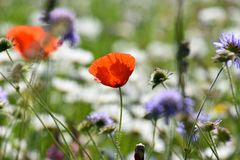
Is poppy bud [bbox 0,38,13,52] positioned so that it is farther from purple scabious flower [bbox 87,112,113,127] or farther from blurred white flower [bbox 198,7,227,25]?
blurred white flower [bbox 198,7,227,25]

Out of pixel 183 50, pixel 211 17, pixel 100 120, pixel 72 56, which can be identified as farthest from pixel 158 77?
pixel 211 17

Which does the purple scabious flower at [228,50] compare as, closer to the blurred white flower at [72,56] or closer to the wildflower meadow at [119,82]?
the wildflower meadow at [119,82]

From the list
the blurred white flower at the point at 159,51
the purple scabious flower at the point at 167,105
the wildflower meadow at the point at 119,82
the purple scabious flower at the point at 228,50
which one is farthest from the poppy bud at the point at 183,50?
the blurred white flower at the point at 159,51

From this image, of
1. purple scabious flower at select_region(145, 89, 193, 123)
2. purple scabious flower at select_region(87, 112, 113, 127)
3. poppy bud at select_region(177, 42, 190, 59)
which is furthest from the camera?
poppy bud at select_region(177, 42, 190, 59)

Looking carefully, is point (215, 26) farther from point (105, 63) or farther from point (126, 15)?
point (105, 63)

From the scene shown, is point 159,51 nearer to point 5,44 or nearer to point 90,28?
point 90,28

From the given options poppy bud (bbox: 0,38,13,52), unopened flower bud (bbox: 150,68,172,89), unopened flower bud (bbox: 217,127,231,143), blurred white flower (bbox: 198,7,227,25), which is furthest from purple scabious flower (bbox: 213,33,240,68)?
blurred white flower (bbox: 198,7,227,25)

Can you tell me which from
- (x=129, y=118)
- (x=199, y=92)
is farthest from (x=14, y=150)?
(x=199, y=92)

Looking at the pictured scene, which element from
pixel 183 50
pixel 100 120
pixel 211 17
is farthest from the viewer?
pixel 211 17
